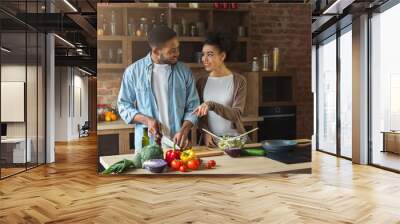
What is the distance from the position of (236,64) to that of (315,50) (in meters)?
4.20

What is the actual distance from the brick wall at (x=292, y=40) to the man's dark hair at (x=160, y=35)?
1172mm

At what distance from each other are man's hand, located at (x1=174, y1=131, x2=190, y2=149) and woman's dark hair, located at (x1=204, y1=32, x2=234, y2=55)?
51.8 inches

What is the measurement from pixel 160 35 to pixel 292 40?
1911 millimetres

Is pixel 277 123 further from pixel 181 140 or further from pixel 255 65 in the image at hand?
pixel 181 140

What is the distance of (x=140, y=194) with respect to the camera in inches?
182

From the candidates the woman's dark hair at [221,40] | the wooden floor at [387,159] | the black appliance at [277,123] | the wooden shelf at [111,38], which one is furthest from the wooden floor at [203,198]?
the wooden shelf at [111,38]

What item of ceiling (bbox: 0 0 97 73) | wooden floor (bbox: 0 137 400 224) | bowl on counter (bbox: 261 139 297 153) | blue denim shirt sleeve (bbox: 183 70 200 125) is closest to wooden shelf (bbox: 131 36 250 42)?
blue denim shirt sleeve (bbox: 183 70 200 125)

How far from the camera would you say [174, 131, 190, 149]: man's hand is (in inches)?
224

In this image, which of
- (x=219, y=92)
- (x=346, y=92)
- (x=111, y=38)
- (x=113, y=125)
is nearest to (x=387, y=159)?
(x=346, y=92)

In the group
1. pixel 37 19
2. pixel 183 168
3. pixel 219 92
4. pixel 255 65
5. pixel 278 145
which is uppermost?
pixel 37 19

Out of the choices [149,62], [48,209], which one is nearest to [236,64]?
[149,62]

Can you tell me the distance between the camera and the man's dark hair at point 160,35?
18.6 feet

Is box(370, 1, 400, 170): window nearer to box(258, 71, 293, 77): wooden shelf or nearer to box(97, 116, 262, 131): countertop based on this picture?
box(258, 71, 293, 77): wooden shelf

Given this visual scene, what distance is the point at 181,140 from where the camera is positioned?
18.7ft
